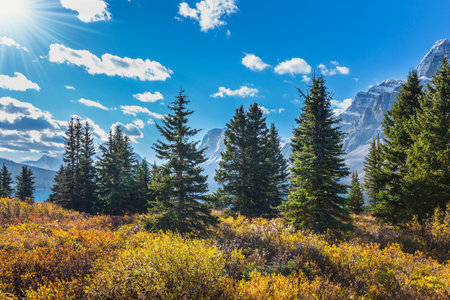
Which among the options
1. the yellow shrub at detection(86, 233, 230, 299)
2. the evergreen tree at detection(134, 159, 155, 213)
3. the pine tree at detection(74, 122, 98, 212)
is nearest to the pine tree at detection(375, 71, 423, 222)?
the yellow shrub at detection(86, 233, 230, 299)

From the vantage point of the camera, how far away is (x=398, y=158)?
15.6 metres

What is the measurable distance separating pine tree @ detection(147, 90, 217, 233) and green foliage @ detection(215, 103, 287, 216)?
7454 millimetres

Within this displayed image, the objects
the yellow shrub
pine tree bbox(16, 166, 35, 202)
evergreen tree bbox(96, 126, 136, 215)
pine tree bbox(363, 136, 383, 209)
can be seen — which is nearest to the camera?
the yellow shrub

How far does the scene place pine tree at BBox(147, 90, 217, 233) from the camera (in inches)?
478

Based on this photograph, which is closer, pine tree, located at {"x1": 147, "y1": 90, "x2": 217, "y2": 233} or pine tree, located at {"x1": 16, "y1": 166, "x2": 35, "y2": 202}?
pine tree, located at {"x1": 147, "y1": 90, "x2": 217, "y2": 233}

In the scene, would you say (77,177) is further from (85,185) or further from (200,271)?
(200,271)

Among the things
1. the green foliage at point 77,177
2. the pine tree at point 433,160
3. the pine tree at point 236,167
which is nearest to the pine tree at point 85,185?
the green foliage at point 77,177

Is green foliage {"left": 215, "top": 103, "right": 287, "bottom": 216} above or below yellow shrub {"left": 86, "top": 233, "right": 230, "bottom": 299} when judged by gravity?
above

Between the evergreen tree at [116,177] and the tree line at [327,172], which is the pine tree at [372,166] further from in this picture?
the evergreen tree at [116,177]

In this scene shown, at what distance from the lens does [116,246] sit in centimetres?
788

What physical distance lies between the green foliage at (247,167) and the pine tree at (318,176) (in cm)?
639

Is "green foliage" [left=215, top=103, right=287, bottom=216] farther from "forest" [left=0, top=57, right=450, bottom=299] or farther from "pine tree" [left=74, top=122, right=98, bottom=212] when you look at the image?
"pine tree" [left=74, top=122, right=98, bottom=212]

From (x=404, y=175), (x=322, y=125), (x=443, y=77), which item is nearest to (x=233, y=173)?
(x=322, y=125)

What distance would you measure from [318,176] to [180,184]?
9084 mm
